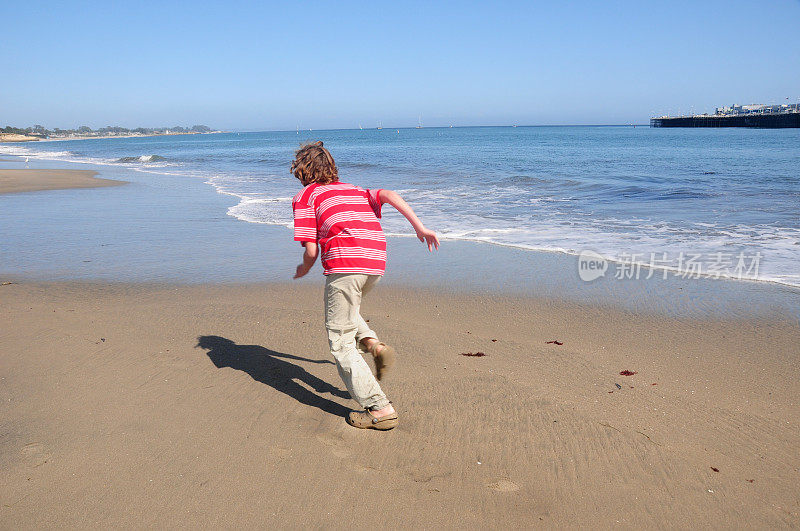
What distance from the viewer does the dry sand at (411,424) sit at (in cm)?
256

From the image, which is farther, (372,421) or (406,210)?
(372,421)

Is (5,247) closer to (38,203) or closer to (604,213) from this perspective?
(38,203)

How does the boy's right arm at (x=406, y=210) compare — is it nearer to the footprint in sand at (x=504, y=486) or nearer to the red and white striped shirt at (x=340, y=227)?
the red and white striped shirt at (x=340, y=227)

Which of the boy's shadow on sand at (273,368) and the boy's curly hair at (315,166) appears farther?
the boy's shadow on sand at (273,368)

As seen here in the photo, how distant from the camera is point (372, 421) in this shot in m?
3.20

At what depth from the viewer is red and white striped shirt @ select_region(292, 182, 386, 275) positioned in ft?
10.1

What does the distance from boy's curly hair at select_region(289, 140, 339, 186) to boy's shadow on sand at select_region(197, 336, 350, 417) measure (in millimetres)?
1405

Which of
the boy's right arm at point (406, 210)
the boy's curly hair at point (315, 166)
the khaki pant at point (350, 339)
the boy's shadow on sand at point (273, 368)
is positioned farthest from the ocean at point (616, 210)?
the boy's shadow on sand at point (273, 368)

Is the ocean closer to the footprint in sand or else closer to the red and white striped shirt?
the red and white striped shirt

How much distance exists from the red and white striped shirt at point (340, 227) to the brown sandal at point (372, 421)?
2.70 feet

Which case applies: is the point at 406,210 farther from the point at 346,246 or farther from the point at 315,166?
the point at 315,166

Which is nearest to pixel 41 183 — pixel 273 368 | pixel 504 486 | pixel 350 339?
pixel 273 368

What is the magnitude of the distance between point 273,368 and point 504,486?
1.98 m

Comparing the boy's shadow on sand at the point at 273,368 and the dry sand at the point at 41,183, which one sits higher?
the dry sand at the point at 41,183
